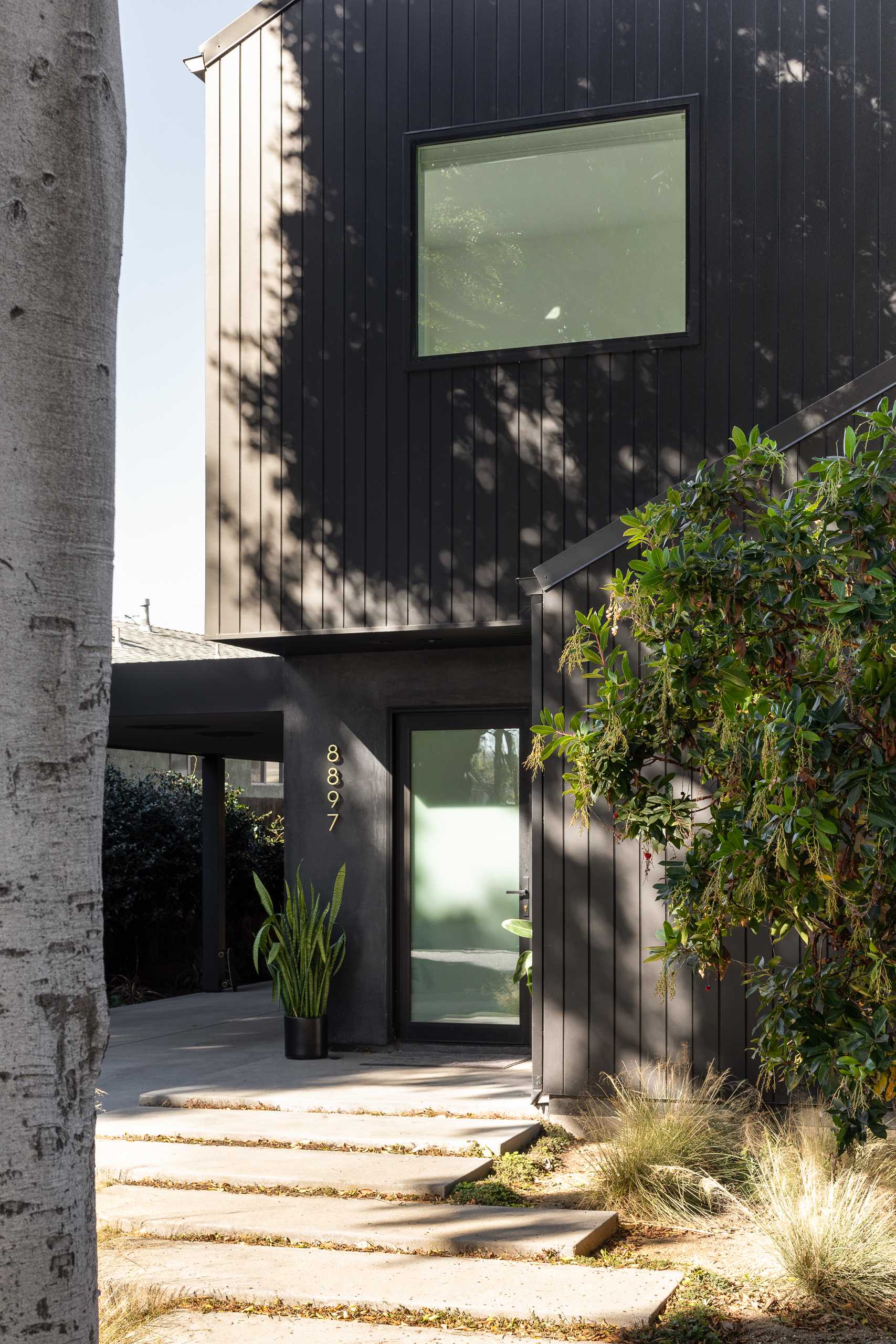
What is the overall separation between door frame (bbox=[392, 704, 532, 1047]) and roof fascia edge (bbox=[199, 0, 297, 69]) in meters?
4.63

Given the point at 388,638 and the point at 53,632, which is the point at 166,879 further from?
the point at 53,632

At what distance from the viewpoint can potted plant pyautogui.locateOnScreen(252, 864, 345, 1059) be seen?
821 cm

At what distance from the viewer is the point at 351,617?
832cm

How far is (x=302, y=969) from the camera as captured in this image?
8234mm

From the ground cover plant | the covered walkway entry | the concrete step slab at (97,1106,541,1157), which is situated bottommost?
the concrete step slab at (97,1106,541,1157)

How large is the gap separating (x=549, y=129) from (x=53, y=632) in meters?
7.14

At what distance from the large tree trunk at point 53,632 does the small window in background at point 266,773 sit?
24872 millimetres

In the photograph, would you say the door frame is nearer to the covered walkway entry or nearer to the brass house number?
the brass house number

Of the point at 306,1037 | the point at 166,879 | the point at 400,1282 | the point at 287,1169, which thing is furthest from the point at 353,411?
the point at 166,879

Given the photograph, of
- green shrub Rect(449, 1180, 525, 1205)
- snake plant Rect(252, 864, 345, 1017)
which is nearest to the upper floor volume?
snake plant Rect(252, 864, 345, 1017)

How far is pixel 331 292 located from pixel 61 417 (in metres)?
6.74

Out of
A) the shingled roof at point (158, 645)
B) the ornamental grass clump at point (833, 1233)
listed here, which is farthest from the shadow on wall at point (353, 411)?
the shingled roof at point (158, 645)

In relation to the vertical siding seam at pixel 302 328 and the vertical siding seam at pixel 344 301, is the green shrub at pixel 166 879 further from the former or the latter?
the vertical siding seam at pixel 344 301

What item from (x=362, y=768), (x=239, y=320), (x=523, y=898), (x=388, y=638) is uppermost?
(x=239, y=320)
